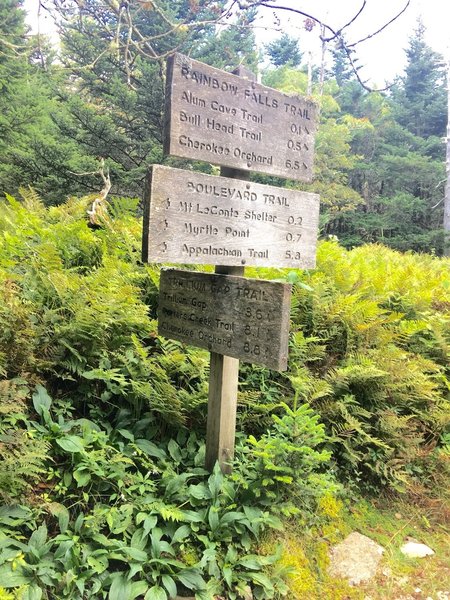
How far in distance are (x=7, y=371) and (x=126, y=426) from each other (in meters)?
0.82

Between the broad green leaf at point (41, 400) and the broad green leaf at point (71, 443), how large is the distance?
0.27m

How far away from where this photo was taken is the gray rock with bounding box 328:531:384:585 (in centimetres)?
251

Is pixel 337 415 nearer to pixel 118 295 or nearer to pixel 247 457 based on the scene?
pixel 247 457

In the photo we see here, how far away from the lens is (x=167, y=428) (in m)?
3.06

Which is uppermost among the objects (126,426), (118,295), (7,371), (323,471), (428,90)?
(428,90)

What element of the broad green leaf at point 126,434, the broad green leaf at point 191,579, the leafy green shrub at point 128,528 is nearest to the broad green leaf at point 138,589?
the leafy green shrub at point 128,528

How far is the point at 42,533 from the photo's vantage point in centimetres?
206

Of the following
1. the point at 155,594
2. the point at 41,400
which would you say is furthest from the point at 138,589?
the point at 41,400

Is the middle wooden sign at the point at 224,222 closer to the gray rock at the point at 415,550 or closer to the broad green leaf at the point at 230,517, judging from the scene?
the broad green leaf at the point at 230,517

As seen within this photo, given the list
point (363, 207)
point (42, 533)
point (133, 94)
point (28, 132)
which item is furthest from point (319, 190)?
point (42, 533)

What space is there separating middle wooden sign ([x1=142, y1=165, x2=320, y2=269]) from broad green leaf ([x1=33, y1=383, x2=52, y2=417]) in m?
1.25

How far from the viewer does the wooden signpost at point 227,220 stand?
2180mm

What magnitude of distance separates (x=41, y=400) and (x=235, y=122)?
6.54 ft

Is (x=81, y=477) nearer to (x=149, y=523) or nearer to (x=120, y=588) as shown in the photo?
(x=149, y=523)
